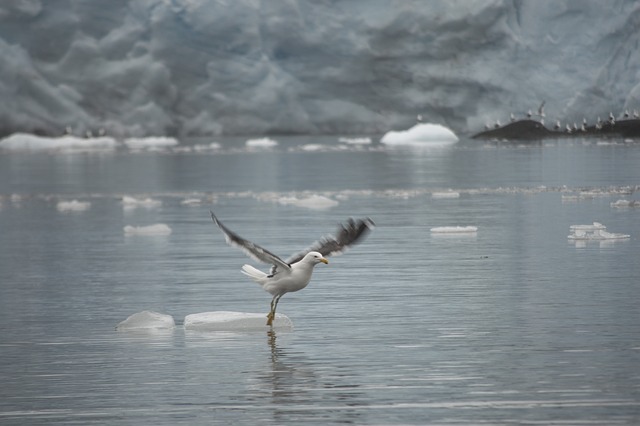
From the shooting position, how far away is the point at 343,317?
7918 millimetres

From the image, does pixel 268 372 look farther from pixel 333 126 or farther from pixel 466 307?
pixel 333 126

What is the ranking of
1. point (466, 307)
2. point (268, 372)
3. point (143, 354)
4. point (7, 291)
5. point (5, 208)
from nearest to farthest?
point (268, 372), point (143, 354), point (466, 307), point (7, 291), point (5, 208)

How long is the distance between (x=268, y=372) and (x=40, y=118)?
114 feet

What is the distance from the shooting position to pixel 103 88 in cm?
3978

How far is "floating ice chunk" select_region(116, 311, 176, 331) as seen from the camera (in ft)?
25.0

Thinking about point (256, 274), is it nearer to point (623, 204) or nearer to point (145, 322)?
point (145, 322)

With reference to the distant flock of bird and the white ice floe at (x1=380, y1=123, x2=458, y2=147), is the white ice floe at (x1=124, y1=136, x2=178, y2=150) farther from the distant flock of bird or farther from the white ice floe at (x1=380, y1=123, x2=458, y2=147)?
the distant flock of bird

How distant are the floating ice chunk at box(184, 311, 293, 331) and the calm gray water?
0.09 meters

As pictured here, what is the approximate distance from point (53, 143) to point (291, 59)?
8.79m

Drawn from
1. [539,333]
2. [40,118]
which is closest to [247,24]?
[40,118]

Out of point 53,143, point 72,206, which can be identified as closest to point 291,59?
point 53,143

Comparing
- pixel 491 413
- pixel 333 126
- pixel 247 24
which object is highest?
pixel 247 24

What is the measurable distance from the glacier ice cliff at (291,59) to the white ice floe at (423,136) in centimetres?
78

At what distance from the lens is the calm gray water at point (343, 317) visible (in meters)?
5.47
